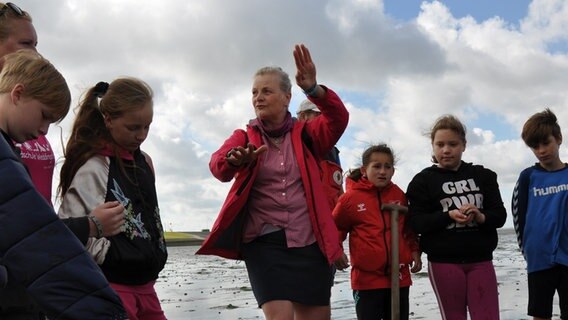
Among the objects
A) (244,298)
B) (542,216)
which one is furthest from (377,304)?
(244,298)

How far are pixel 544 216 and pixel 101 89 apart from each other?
3.66 m

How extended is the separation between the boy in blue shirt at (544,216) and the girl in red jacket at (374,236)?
0.97 m

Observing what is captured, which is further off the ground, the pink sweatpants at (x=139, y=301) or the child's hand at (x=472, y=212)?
the child's hand at (x=472, y=212)

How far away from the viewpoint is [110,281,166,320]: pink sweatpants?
3260 millimetres

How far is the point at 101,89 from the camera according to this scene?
11.7 ft

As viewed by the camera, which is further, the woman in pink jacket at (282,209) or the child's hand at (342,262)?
the child's hand at (342,262)

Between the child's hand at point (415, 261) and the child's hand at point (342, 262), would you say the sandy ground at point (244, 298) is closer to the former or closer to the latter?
the child's hand at point (415, 261)

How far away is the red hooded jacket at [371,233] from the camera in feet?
16.7

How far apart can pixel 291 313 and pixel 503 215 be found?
6.03 ft

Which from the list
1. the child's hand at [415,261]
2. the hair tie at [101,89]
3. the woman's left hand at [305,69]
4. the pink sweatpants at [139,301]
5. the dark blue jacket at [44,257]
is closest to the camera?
the dark blue jacket at [44,257]

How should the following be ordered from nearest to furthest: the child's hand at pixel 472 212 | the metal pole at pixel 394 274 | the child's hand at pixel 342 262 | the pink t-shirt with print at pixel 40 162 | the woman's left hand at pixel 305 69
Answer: the pink t-shirt with print at pixel 40 162 → the woman's left hand at pixel 305 69 → the child's hand at pixel 342 262 → the child's hand at pixel 472 212 → the metal pole at pixel 394 274

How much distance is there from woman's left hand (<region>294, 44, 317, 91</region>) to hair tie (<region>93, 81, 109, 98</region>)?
1154 mm

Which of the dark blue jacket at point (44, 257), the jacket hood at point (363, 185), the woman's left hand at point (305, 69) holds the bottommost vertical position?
the dark blue jacket at point (44, 257)

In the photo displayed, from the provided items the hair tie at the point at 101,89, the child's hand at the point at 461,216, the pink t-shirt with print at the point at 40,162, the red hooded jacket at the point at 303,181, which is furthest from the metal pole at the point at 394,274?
the pink t-shirt with print at the point at 40,162
